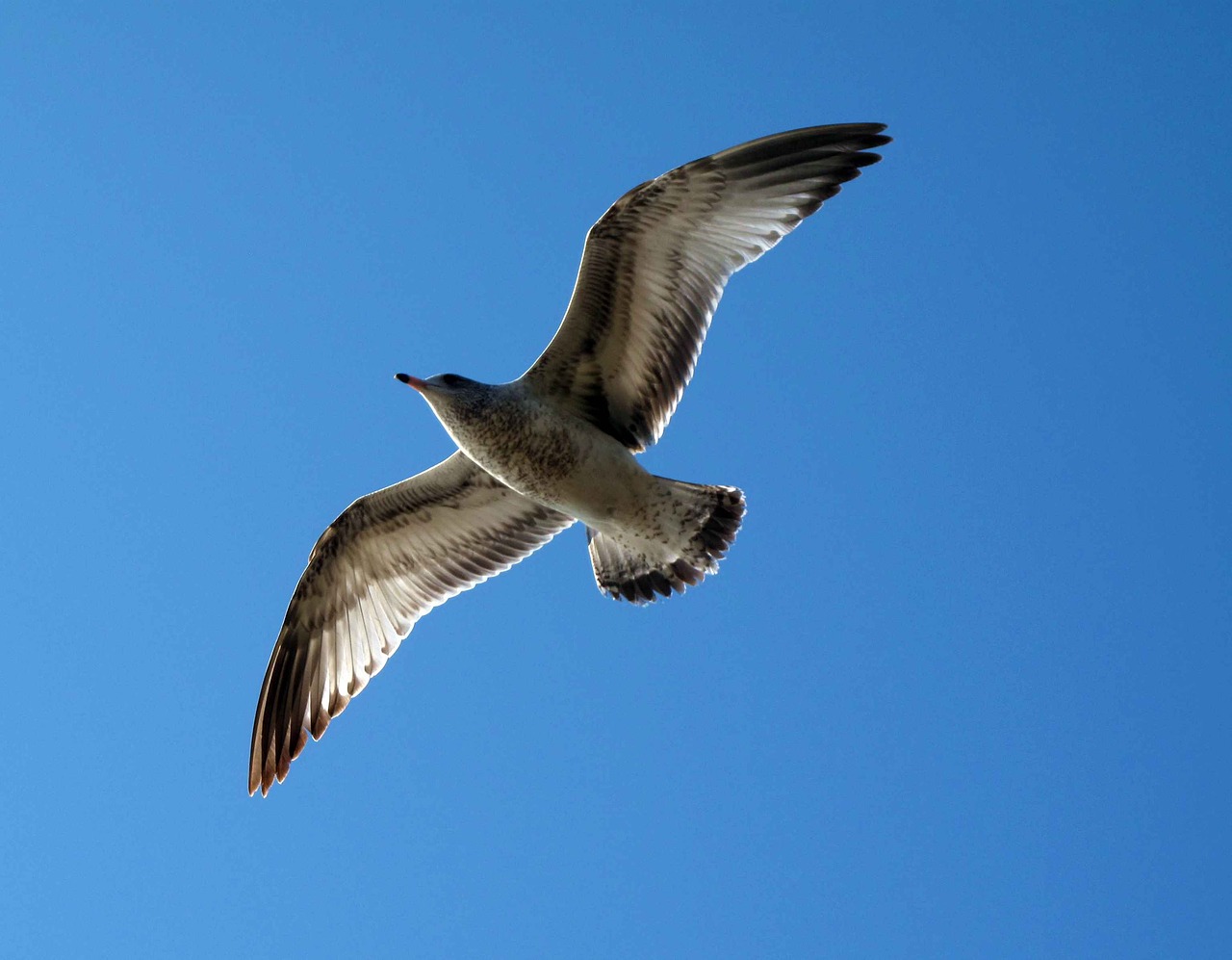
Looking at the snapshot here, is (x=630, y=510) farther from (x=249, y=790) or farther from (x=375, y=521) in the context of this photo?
(x=249, y=790)

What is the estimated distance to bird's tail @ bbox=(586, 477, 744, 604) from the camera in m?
8.26

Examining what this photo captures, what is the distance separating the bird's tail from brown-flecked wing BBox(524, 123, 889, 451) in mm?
747

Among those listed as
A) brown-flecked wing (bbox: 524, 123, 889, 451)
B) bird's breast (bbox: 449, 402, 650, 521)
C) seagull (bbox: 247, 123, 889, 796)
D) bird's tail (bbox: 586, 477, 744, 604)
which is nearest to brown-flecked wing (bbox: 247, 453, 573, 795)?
seagull (bbox: 247, 123, 889, 796)

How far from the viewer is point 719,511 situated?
829 centimetres

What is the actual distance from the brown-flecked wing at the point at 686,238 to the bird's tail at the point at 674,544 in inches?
29.4

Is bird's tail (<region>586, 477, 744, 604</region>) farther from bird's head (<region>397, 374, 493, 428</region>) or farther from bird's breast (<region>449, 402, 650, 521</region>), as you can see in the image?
bird's head (<region>397, 374, 493, 428</region>)

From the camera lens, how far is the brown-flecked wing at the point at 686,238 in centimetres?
785

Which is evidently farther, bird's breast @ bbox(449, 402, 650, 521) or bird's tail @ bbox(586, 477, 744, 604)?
bird's tail @ bbox(586, 477, 744, 604)

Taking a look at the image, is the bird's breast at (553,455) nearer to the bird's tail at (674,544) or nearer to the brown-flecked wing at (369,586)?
the bird's tail at (674,544)

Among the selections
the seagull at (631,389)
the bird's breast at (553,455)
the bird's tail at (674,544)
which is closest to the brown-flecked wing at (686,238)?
the seagull at (631,389)

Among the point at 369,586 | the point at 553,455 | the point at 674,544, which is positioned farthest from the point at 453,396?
→ the point at 369,586

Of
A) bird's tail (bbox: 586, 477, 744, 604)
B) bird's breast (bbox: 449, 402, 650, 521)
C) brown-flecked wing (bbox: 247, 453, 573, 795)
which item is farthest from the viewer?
brown-flecked wing (bbox: 247, 453, 573, 795)

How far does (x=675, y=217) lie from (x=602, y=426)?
1280 millimetres

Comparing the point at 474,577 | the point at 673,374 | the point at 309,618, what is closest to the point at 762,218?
the point at 673,374
